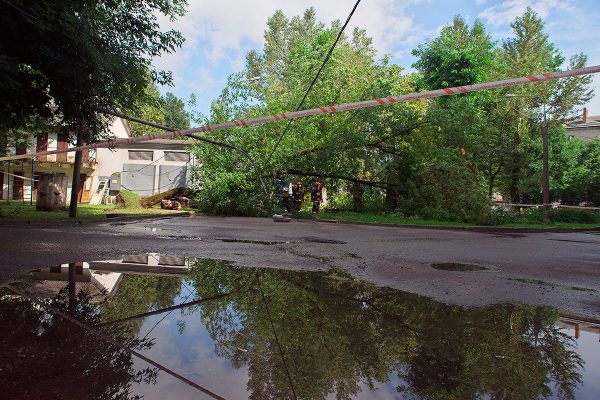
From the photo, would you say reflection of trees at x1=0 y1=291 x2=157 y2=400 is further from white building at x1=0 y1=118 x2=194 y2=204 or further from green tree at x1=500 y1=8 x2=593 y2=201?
green tree at x1=500 y1=8 x2=593 y2=201

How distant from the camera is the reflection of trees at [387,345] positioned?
88.3 inches

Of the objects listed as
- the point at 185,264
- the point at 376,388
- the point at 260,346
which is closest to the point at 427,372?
the point at 376,388

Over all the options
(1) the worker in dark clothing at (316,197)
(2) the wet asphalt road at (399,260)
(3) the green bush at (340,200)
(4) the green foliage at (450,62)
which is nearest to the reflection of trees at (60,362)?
(2) the wet asphalt road at (399,260)

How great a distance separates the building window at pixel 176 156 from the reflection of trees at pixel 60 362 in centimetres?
3240

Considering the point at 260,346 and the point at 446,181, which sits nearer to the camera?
the point at 260,346

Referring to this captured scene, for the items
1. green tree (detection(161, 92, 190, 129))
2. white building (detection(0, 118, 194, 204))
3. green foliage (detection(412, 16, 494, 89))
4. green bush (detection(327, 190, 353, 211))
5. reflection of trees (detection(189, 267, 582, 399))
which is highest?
green tree (detection(161, 92, 190, 129))

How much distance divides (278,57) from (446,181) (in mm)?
32727

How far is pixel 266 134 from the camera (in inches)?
834

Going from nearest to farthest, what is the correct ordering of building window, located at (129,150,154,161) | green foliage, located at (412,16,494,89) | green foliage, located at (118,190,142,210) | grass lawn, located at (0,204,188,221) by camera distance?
grass lawn, located at (0,204,188,221) < green foliage, located at (118,190,142,210) < green foliage, located at (412,16,494,89) < building window, located at (129,150,154,161)

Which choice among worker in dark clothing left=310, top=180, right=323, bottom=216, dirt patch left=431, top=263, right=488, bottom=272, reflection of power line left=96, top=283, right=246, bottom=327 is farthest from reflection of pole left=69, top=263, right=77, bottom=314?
worker in dark clothing left=310, top=180, right=323, bottom=216

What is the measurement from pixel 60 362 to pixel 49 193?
1746 cm

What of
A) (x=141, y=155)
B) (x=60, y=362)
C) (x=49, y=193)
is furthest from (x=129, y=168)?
(x=60, y=362)

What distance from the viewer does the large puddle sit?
2154 millimetres

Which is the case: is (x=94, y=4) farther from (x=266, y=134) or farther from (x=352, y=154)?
(x=352, y=154)
